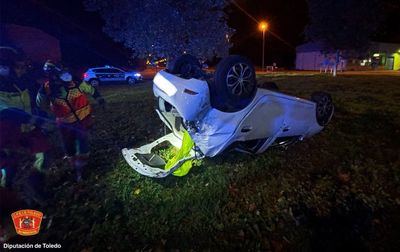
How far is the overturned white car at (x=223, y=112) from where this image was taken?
337 centimetres

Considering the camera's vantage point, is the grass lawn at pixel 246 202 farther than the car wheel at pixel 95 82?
No

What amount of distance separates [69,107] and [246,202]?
291 cm

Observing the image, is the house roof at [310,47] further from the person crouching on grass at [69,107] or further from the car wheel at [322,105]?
the person crouching on grass at [69,107]

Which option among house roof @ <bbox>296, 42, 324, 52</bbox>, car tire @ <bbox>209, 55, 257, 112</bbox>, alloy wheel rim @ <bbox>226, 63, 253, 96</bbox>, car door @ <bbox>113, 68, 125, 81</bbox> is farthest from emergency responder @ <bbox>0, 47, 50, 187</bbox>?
house roof @ <bbox>296, 42, 324, 52</bbox>

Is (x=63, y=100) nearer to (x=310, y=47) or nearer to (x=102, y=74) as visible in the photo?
(x=102, y=74)

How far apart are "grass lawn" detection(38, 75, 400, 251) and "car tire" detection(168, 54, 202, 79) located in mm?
1556

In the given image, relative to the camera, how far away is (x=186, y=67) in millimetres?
4242

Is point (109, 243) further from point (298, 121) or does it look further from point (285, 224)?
point (298, 121)

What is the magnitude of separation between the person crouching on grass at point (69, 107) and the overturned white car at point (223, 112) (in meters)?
0.76

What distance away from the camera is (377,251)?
292 cm

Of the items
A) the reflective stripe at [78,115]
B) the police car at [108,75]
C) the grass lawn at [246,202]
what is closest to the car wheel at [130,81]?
the police car at [108,75]

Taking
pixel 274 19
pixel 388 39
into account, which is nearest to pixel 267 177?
pixel 388 39

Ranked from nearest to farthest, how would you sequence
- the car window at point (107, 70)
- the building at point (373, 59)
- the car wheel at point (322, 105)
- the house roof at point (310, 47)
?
the car wheel at point (322, 105), the car window at point (107, 70), the building at point (373, 59), the house roof at point (310, 47)

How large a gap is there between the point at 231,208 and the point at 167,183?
1.11 m
